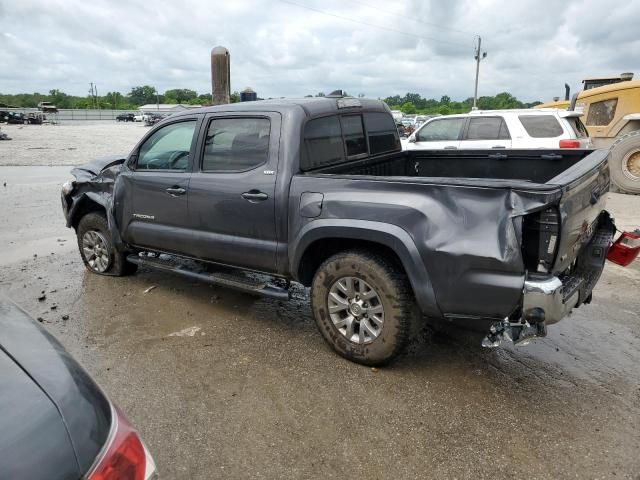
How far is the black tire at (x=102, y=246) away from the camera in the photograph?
18.0 ft

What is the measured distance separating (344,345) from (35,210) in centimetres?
778

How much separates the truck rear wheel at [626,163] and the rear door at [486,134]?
2.97 meters

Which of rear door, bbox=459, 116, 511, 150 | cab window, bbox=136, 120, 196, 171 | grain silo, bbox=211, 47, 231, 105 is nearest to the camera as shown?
cab window, bbox=136, 120, 196, 171

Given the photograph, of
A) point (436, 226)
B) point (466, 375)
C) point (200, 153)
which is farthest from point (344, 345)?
point (200, 153)

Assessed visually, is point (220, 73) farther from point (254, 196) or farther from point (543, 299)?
point (543, 299)

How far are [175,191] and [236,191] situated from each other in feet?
2.52

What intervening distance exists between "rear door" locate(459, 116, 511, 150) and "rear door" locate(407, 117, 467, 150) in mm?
169

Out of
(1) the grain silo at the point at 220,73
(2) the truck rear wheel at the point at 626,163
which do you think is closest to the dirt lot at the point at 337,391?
(1) the grain silo at the point at 220,73

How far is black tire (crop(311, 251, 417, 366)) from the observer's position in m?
3.35

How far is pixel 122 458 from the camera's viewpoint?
1.40 m

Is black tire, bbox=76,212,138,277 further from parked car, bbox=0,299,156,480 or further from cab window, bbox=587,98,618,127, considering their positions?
cab window, bbox=587,98,618,127

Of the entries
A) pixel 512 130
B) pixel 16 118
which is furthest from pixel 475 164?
pixel 16 118

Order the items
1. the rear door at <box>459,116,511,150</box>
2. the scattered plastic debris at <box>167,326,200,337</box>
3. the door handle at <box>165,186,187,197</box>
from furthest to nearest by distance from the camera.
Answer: the rear door at <box>459,116,511,150</box>, the door handle at <box>165,186,187,197</box>, the scattered plastic debris at <box>167,326,200,337</box>

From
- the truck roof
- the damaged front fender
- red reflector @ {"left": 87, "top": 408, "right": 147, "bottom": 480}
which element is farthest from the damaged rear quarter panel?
the damaged front fender
